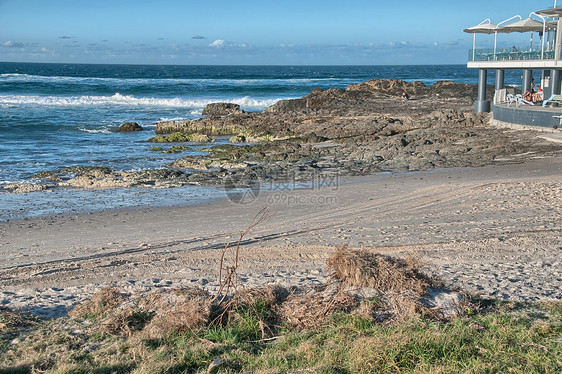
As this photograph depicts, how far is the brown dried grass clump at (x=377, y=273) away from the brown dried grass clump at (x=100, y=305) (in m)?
2.32

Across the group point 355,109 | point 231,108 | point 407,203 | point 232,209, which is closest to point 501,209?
point 407,203

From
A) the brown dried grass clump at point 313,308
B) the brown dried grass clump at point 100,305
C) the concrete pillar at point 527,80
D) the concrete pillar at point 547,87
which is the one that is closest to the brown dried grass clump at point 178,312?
the brown dried grass clump at point 100,305

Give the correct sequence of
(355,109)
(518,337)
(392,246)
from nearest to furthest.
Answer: (518,337)
(392,246)
(355,109)

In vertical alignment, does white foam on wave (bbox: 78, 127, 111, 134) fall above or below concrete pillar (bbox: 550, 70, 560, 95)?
below

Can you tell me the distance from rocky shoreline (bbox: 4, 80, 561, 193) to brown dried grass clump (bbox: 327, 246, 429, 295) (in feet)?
26.3

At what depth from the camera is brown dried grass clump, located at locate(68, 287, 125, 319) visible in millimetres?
5172

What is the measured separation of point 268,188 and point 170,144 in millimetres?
10122

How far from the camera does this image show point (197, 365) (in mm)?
4203

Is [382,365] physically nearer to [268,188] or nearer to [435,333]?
[435,333]

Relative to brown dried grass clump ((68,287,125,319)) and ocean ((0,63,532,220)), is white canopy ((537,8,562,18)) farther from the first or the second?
brown dried grass clump ((68,287,125,319))

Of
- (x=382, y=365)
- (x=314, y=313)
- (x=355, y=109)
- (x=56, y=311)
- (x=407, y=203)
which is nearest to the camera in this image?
(x=382, y=365)

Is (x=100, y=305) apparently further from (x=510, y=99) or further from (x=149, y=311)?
(x=510, y=99)

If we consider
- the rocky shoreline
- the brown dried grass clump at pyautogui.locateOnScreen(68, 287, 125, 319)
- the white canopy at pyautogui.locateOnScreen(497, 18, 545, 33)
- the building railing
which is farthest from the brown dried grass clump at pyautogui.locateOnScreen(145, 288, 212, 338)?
the white canopy at pyautogui.locateOnScreen(497, 18, 545, 33)

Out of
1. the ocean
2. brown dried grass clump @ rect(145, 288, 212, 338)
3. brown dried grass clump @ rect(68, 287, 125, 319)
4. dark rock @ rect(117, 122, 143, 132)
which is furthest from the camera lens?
dark rock @ rect(117, 122, 143, 132)
